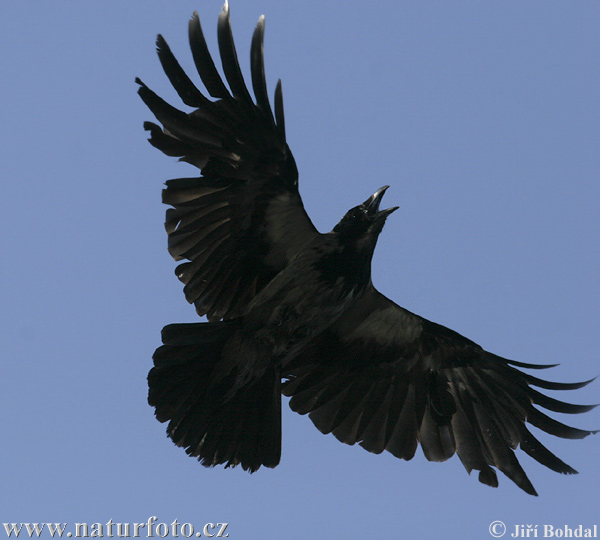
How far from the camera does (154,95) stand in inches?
244

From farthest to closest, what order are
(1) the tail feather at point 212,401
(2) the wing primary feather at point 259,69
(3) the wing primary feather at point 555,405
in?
(3) the wing primary feather at point 555,405 < (1) the tail feather at point 212,401 < (2) the wing primary feather at point 259,69

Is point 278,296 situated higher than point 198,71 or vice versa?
point 198,71

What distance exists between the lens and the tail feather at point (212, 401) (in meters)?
6.59

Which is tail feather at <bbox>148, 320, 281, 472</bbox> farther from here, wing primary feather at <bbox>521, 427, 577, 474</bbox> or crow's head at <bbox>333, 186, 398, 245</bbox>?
wing primary feather at <bbox>521, 427, 577, 474</bbox>

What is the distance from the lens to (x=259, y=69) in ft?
19.7

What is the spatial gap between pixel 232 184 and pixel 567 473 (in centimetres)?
329

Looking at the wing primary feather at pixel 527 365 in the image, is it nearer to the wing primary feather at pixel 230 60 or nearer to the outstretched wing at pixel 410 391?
the outstretched wing at pixel 410 391

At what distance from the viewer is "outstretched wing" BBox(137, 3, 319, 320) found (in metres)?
6.14

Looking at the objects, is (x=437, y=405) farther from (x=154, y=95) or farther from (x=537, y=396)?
(x=154, y=95)

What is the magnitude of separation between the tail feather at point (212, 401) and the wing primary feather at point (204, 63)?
160cm

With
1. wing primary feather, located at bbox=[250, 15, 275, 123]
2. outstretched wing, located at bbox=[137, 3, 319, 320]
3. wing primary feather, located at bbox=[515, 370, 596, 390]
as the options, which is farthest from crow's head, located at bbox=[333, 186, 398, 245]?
wing primary feather, located at bbox=[515, 370, 596, 390]

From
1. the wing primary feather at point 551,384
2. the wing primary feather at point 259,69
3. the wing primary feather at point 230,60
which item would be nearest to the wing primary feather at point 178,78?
the wing primary feather at point 230,60

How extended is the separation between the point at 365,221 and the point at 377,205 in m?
0.18

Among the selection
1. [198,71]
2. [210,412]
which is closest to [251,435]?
[210,412]
